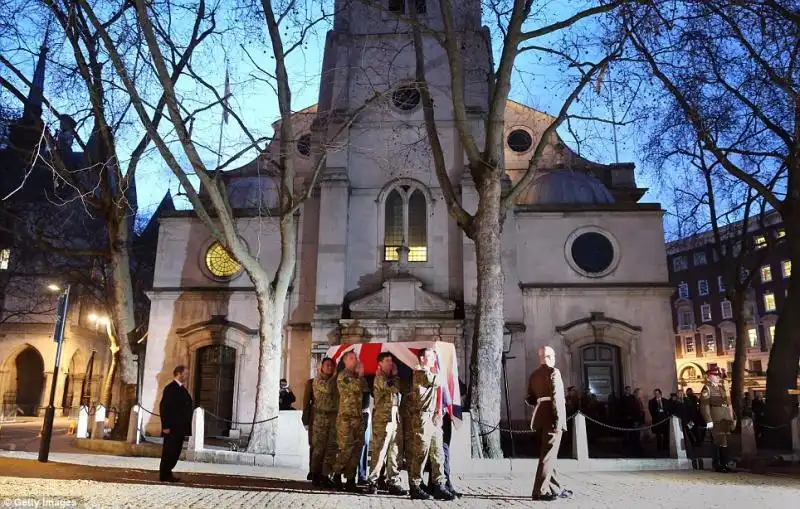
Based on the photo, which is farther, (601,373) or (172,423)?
(601,373)

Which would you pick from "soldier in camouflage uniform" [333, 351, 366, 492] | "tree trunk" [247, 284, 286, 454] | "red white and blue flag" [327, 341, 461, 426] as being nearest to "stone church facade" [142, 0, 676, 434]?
"tree trunk" [247, 284, 286, 454]

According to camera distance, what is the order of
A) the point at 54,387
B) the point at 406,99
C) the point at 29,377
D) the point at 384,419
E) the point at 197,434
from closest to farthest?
1. the point at 384,419
2. the point at 54,387
3. the point at 197,434
4. the point at 406,99
5. the point at 29,377

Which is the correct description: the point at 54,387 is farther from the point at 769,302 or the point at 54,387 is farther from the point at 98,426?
the point at 769,302

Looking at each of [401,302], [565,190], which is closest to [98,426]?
[401,302]

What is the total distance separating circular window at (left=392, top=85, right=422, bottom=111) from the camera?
2364 centimetres

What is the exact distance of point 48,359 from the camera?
36.5m

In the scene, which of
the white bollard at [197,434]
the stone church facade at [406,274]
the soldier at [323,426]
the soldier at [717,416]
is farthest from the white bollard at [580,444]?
the white bollard at [197,434]

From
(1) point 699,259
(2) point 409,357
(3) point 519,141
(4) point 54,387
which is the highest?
(1) point 699,259

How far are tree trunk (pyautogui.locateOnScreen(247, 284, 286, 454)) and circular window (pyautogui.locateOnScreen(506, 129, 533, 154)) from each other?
16.1m

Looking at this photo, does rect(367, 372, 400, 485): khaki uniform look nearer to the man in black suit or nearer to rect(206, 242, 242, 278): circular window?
the man in black suit

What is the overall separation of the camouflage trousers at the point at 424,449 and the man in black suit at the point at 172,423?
377cm

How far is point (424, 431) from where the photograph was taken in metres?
7.83

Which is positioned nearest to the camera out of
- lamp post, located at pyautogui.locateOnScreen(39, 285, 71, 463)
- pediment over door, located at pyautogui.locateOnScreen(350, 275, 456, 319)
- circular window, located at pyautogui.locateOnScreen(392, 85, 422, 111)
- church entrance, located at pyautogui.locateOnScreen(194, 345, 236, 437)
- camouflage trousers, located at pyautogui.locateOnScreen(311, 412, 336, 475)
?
camouflage trousers, located at pyautogui.locateOnScreen(311, 412, 336, 475)

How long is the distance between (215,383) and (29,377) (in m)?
24.5
